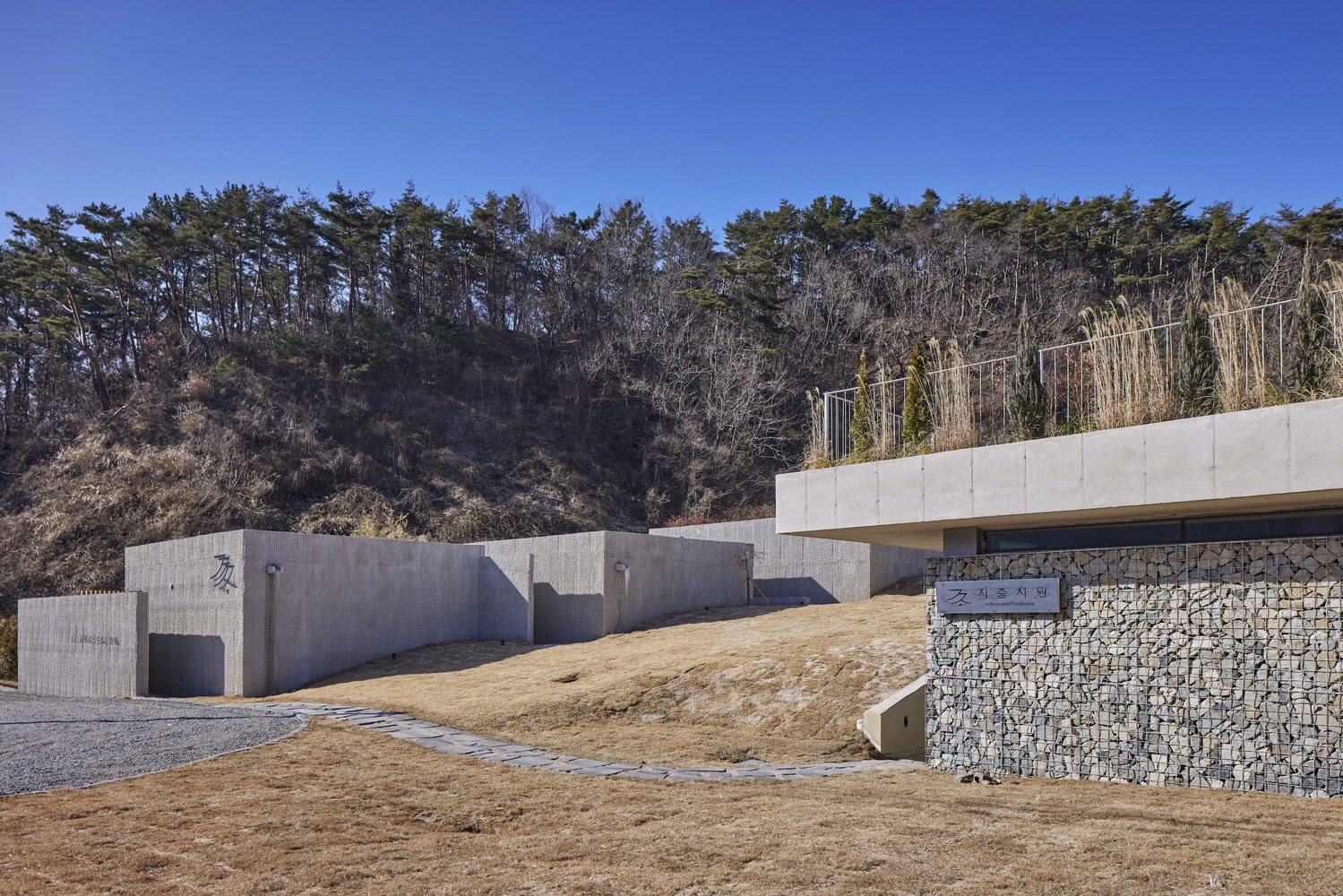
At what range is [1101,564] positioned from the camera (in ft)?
24.8

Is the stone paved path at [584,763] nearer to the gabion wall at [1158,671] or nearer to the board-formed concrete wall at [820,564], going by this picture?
the gabion wall at [1158,671]

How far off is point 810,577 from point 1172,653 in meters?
12.8

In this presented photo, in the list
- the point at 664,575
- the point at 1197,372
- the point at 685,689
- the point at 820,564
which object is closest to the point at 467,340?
the point at 664,575

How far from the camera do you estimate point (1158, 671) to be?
7.16 m

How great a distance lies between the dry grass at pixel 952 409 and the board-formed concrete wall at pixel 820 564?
1001 centimetres

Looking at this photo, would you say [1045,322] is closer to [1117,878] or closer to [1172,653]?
[1172,653]

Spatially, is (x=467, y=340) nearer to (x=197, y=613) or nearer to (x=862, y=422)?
(x=197, y=613)

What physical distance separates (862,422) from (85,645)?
14621 millimetres

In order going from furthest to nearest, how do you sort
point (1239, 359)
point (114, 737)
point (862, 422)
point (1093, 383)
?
point (114, 737) → point (862, 422) → point (1093, 383) → point (1239, 359)

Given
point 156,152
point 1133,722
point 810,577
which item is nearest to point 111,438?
point 156,152

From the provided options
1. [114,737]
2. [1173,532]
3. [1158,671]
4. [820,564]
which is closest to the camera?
[1158,671]

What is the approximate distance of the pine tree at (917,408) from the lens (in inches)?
326

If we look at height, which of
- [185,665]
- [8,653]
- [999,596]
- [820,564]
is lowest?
[8,653]

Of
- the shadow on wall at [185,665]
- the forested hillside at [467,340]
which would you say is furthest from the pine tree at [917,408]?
the forested hillside at [467,340]
